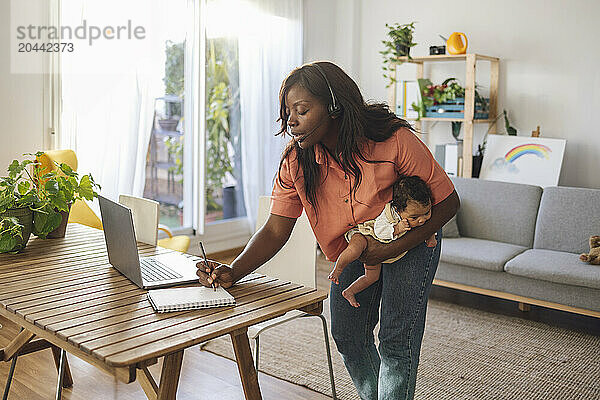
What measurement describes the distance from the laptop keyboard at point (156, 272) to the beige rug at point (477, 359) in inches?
41.6

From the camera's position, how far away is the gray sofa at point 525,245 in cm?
365

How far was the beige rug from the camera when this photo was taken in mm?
2908

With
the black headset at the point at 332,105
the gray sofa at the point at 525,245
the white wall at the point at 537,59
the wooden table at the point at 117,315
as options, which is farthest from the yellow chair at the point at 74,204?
the white wall at the point at 537,59

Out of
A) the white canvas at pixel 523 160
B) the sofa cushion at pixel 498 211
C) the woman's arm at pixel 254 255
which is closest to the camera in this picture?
the woman's arm at pixel 254 255

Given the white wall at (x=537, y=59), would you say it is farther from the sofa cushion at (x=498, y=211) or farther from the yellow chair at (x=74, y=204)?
the yellow chair at (x=74, y=204)

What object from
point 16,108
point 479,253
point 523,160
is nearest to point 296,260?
point 479,253

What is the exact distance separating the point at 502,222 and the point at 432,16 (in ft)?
6.65

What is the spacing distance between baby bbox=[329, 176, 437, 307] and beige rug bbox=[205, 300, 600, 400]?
1.12m

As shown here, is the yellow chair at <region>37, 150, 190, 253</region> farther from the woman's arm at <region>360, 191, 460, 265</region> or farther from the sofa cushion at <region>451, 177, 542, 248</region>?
the woman's arm at <region>360, 191, 460, 265</region>

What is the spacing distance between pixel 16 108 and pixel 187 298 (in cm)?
271

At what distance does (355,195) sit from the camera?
75.5 inches

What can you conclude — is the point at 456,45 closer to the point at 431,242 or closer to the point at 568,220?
the point at 568,220

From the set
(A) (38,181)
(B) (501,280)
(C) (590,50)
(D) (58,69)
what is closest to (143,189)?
(D) (58,69)

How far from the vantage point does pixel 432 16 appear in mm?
5457
